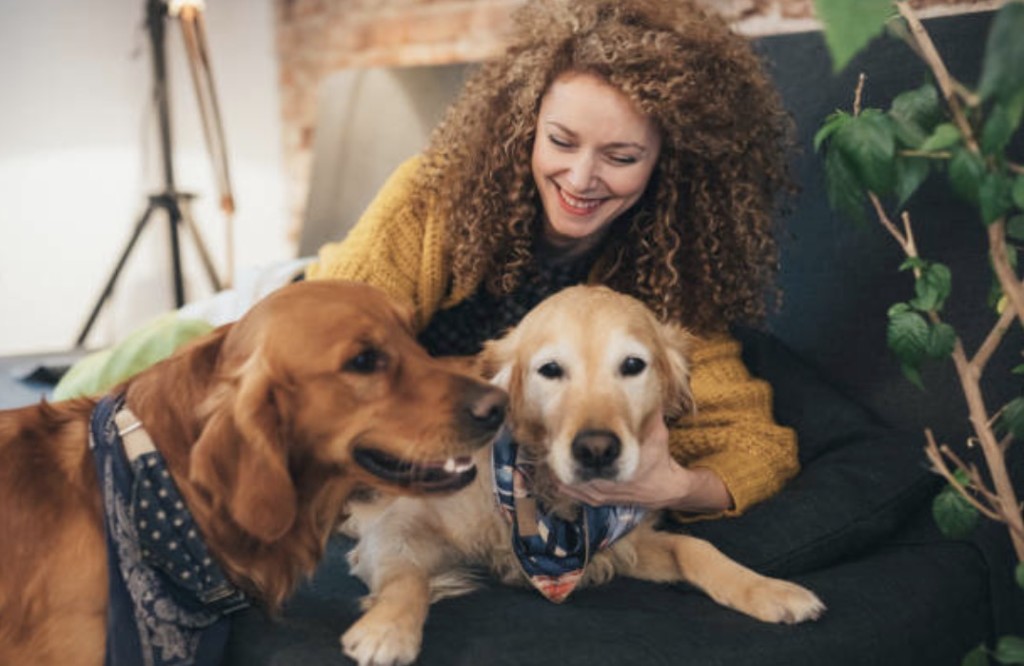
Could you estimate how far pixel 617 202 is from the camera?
1798 millimetres

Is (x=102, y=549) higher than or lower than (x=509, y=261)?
lower

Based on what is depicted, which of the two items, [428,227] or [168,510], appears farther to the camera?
[428,227]

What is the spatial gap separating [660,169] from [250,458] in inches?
41.9

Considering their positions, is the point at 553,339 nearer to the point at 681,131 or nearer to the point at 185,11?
the point at 681,131

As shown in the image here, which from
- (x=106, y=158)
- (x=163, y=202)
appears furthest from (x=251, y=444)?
(x=106, y=158)

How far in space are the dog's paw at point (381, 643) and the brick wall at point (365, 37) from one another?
7.14 ft

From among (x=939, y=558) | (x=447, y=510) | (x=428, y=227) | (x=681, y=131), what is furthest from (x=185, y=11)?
(x=939, y=558)

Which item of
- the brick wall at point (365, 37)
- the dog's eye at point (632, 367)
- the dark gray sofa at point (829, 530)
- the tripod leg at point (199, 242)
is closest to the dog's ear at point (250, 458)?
the dark gray sofa at point (829, 530)

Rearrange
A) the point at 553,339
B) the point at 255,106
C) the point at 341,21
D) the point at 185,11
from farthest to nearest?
1. the point at 255,106
2. the point at 341,21
3. the point at 185,11
4. the point at 553,339

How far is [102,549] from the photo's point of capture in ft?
3.98

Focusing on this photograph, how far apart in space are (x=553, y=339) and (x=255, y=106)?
10.1 feet

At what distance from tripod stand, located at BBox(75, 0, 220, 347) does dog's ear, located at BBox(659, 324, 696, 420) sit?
2457 millimetres

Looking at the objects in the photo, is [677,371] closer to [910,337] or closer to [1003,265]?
[910,337]

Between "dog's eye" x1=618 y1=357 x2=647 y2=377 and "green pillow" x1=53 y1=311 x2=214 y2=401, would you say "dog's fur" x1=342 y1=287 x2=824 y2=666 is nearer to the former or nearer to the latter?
"dog's eye" x1=618 y1=357 x2=647 y2=377
